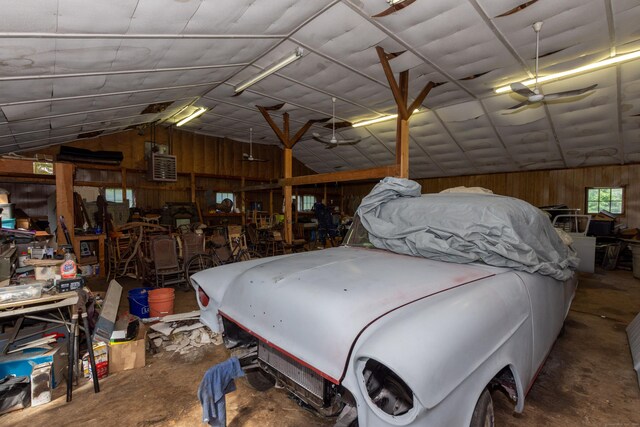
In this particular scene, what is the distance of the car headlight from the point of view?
1284 mm

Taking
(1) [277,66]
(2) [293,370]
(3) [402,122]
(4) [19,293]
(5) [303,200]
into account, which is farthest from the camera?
(5) [303,200]

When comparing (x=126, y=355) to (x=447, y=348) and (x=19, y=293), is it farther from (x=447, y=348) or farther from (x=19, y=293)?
(x=447, y=348)

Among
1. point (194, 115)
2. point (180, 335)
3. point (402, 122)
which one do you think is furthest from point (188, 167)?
point (180, 335)

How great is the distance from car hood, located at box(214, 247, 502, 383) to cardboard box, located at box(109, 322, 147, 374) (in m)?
1.57

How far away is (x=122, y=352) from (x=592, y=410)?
13.0 ft

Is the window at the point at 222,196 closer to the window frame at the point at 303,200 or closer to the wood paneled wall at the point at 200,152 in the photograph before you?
the wood paneled wall at the point at 200,152

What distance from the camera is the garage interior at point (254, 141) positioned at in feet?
7.98

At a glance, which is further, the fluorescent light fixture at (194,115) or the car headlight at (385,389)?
the fluorescent light fixture at (194,115)

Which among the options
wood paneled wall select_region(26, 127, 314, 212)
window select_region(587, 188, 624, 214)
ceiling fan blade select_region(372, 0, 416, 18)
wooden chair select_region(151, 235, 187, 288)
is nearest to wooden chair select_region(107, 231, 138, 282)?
wooden chair select_region(151, 235, 187, 288)

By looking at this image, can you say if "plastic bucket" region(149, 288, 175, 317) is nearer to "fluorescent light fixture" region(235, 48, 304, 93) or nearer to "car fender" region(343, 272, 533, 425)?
"car fender" region(343, 272, 533, 425)

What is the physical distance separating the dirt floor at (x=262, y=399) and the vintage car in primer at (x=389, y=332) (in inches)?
11.2

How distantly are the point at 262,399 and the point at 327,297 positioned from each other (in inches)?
56.0

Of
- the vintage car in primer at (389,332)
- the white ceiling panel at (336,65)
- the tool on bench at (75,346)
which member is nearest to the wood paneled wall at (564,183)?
the white ceiling panel at (336,65)

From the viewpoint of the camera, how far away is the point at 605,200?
9.23 m
